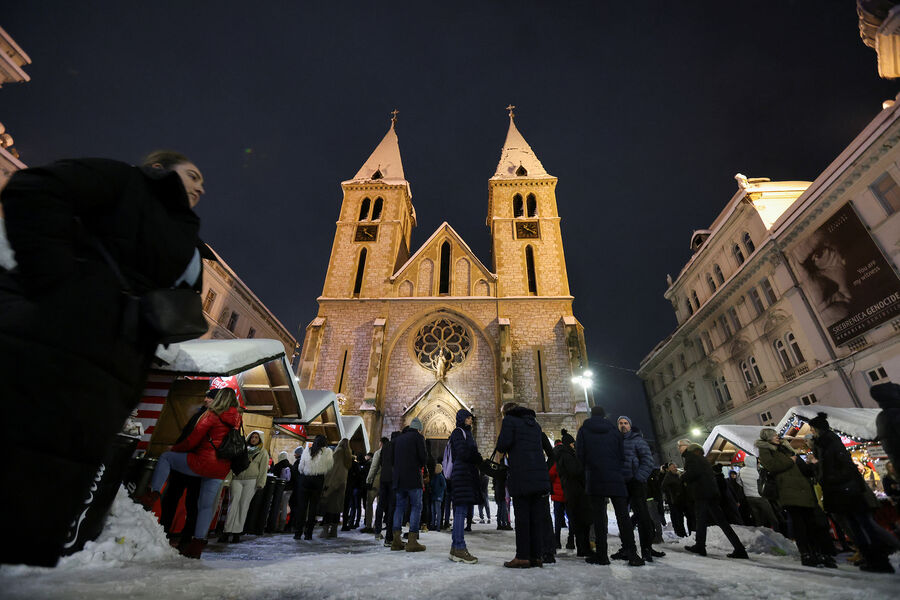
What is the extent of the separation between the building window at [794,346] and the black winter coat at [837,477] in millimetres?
17339

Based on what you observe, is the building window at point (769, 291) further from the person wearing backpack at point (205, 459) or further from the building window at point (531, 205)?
the person wearing backpack at point (205, 459)

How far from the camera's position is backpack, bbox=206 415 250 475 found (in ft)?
12.7

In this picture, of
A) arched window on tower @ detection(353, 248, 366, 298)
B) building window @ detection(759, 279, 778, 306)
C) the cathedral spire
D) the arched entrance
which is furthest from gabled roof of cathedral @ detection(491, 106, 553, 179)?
the arched entrance

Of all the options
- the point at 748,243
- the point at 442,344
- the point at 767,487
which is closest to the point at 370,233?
the point at 442,344

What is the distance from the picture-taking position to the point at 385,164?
93.3 ft

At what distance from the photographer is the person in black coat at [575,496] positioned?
4.73 m

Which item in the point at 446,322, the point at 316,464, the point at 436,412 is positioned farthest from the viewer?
A: the point at 446,322

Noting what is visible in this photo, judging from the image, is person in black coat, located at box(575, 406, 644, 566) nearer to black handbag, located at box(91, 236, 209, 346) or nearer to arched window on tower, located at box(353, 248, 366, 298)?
black handbag, located at box(91, 236, 209, 346)

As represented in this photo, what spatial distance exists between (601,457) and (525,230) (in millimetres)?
20510

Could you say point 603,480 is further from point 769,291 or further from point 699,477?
point 769,291

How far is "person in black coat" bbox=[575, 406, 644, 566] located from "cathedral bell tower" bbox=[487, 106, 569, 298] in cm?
1687

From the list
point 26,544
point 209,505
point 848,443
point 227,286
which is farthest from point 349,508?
point 227,286

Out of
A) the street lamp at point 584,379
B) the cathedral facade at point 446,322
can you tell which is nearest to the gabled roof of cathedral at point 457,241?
the cathedral facade at point 446,322

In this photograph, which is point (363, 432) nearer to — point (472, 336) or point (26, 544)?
point (472, 336)
